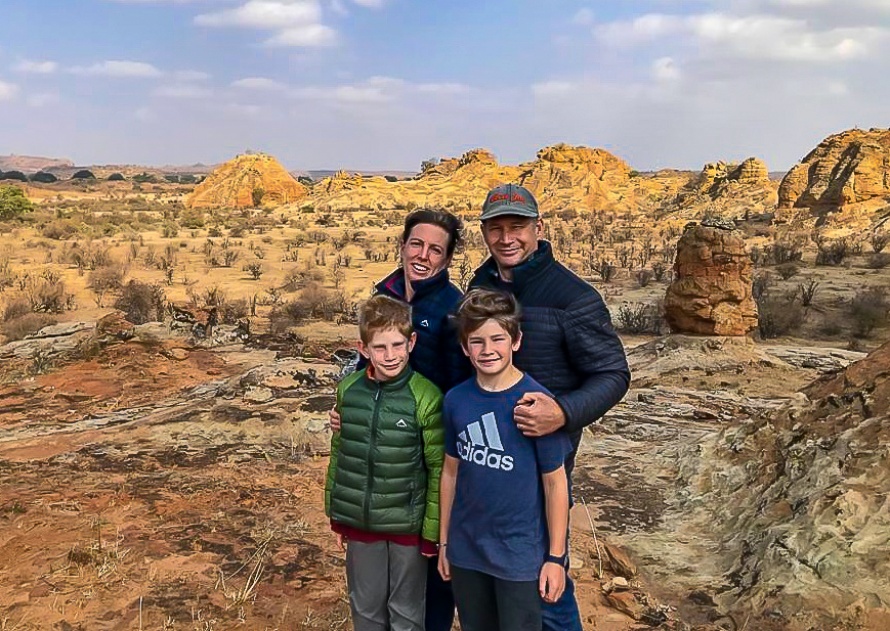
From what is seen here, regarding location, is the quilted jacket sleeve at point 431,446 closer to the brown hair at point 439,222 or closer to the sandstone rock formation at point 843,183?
the brown hair at point 439,222

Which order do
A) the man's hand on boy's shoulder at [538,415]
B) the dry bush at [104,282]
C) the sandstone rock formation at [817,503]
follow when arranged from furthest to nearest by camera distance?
the dry bush at [104,282]
the sandstone rock formation at [817,503]
the man's hand on boy's shoulder at [538,415]

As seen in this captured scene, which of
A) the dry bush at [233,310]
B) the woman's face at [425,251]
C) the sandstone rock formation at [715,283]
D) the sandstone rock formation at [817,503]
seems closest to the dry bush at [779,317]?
the sandstone rock formation at [715,283]

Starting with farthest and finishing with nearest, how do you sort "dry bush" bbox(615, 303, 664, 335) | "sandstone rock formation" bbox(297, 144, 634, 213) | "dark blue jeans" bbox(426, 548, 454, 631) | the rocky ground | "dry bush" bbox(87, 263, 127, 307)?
"sandstone rock formation" bbox(297, 144, 634, 213), "dry bush" bbox(87, 263, 127, 307), "dry bush" bbox(615, 303, 664, 335), the rocky ground, "dark blue jeans" bbox(426, 548, 454, 631)

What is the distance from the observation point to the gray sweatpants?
2.29 m

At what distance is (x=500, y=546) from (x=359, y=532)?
1.69 ft

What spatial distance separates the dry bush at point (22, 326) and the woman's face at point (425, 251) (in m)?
11.3

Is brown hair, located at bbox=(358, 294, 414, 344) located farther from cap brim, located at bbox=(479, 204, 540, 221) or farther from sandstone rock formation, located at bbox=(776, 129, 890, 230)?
sandstone rock formation, located at bbox=(776, 129, 890, 230)

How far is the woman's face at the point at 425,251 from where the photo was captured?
2.27 meters

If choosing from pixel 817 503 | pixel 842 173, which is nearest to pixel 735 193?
pixel 842 173

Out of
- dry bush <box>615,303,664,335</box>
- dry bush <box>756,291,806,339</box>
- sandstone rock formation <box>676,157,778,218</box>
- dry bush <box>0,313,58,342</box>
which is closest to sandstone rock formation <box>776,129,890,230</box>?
sandstone rock formation <box>676,157,778,218</box>

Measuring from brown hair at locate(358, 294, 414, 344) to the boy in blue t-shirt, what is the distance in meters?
0.24

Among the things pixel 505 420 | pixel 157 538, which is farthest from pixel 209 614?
pixel 505 420

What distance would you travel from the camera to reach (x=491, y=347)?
6.43ft

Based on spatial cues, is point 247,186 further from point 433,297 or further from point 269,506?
point 433,297
